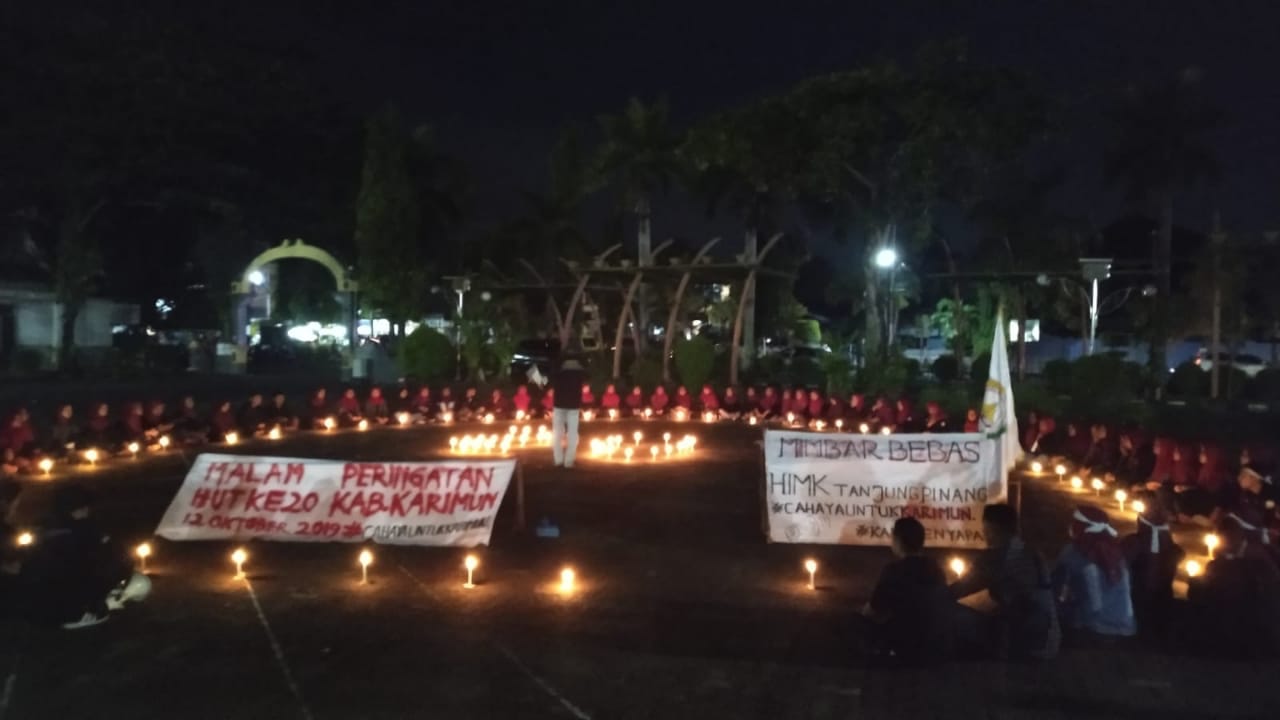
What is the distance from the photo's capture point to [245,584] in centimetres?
960

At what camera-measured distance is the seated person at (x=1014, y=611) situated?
293 inches

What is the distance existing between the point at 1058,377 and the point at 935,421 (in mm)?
7854

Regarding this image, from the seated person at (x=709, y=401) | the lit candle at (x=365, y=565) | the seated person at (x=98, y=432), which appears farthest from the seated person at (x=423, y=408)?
the lit candle at (x=365, y=565)

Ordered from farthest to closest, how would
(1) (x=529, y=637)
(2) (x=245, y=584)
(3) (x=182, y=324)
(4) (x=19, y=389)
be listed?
(3) (x=182, y=324)
(4) (x=19, y=389)
(2) (x=245, y=584)
(1) (x=529, y=637)

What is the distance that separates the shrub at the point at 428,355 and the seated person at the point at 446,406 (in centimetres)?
502

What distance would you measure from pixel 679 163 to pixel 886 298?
9775 millimetres

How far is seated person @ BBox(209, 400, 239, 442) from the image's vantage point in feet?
66.7

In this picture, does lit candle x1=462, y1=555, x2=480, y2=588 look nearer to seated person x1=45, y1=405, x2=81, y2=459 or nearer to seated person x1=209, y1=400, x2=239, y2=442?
seated person x1=45, y1=405, x2=81, y2=459

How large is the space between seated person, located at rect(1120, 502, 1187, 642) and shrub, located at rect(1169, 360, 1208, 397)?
28.7 m

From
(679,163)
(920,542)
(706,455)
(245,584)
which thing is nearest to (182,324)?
(679,163)

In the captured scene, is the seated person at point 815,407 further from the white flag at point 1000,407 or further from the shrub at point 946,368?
the shrub at point 946,368

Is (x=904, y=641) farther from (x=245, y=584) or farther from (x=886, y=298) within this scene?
(x=886, y=298)

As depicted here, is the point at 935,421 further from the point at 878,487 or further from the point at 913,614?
the point at 913,614

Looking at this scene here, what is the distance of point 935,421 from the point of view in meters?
19.1
